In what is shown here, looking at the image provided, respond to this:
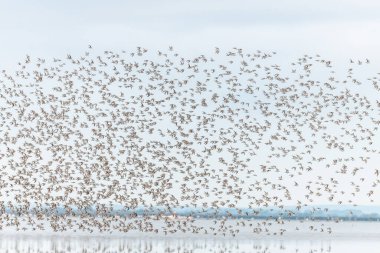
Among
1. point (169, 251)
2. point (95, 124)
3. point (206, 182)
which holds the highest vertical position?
point (95, 124)

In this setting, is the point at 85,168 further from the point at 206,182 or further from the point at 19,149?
the point at 206,182

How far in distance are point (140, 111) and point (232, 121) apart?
6656mm

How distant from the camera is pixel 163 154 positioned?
221ft

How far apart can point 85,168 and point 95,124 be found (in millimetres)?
4597

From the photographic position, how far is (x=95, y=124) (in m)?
65.7

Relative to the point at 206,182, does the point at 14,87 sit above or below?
above

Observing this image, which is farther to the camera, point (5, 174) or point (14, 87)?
point (5, 174)

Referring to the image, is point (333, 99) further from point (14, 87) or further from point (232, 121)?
point (14, 87)

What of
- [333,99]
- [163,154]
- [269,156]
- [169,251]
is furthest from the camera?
[169,251]

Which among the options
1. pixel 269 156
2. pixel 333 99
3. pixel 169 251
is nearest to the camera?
pixel 333 99

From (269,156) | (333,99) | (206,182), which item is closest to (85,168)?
(206,182)

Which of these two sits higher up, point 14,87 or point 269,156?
point 14,87

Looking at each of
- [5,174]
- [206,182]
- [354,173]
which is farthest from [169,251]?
[354,173]

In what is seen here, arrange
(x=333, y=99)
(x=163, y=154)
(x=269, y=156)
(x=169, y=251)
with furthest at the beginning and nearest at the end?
(x=169, y=251) < (x=163, y=154) < (x=269, y=156) < (x=333, y=99)
